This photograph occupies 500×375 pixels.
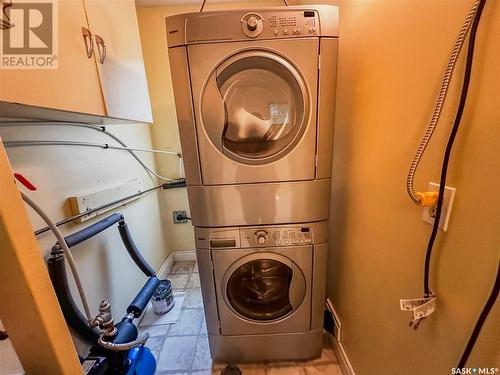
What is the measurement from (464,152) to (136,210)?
6.19ft

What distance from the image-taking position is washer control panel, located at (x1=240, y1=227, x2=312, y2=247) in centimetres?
104

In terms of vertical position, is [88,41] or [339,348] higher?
[88,41]

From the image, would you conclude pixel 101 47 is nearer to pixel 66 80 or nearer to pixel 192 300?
pixel 66 80

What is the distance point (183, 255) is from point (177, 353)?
111 centimetres

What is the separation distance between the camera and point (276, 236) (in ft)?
3.41

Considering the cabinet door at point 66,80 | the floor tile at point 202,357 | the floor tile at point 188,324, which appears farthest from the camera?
the floor tile at point 188,324

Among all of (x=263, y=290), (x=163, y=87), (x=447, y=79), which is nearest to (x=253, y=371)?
(x=263, y=290)

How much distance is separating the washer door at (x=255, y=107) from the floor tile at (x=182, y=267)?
1733 mm

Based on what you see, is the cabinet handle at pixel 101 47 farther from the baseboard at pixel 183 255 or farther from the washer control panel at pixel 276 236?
the baseboard at pixel 183 255

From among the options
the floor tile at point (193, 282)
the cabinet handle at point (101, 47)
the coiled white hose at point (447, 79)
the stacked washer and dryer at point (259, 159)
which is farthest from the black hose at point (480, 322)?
the floor tile at point (193, 282)

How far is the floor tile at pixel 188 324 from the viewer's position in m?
1.52

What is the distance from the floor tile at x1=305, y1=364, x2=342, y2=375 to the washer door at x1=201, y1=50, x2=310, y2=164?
4.02 feet

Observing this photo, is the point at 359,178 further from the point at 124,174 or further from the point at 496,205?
the point at 124,174

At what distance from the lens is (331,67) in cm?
89
